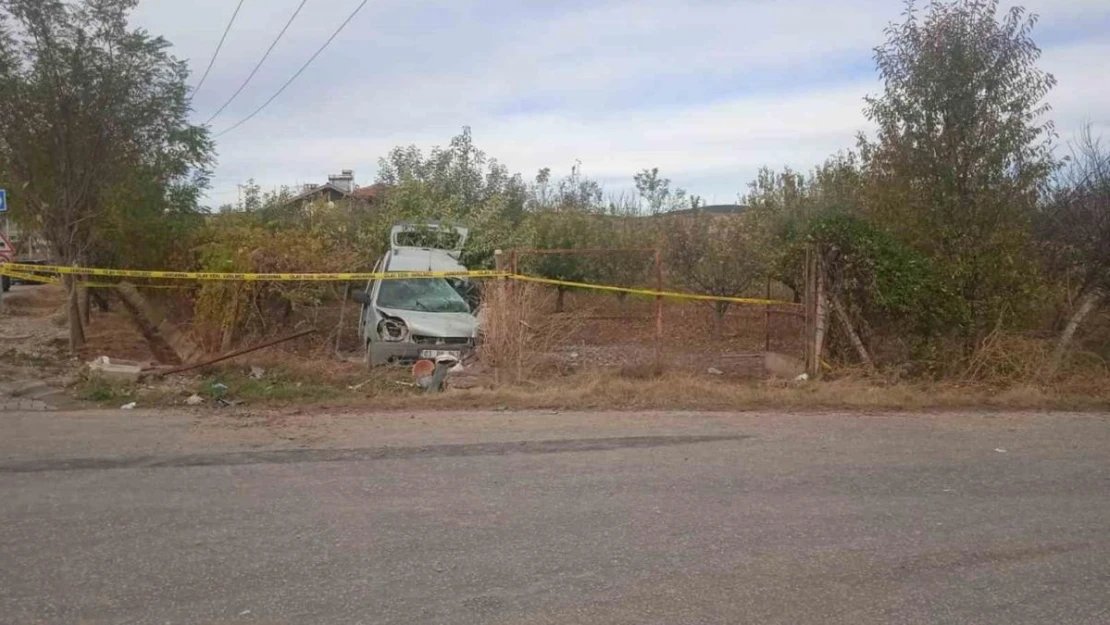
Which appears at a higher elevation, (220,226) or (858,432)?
(220,226)

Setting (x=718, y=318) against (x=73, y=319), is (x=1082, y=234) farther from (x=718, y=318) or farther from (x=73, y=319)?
(x=73, y=319)

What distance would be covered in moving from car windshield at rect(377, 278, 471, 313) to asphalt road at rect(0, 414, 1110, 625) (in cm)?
445

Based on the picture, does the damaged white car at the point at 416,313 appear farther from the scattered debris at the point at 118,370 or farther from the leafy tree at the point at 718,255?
the leafy tree at the point at 718,255

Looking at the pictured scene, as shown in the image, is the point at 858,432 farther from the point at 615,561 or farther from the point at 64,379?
the point at 64,379

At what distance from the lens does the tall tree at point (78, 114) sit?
45.8 ft

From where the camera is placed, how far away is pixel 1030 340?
11406mm

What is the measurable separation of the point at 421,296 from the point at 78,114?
6157 millimetres

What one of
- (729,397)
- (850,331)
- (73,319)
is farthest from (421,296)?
(850,331)

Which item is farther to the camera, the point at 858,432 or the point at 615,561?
the point at 858,432

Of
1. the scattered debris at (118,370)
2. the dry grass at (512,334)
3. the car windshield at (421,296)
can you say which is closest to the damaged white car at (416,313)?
the car windshield at (421,296)

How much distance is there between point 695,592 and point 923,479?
120 inches

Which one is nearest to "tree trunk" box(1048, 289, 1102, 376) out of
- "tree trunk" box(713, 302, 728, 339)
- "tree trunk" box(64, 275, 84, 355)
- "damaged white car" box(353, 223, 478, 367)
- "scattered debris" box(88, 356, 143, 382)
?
"tree trunk" box(713, 302, 728, 339)

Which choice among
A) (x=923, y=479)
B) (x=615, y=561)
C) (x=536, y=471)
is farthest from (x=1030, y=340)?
(x=615, y=561)

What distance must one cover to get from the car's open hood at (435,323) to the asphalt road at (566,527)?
3.61 metres
